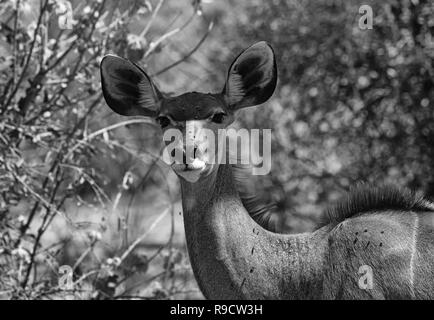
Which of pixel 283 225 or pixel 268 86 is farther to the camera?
pixel 283 225

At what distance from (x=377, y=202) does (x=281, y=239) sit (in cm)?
38

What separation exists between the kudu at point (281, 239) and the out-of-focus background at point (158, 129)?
35 centimetres

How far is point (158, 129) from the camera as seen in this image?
5.85 meters

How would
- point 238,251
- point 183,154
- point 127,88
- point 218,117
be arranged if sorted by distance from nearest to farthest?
1. point 183,154
2. point 238,251
3. point 218,117
4. point 127,88

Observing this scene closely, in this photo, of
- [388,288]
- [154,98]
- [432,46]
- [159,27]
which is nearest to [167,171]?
[159,27]

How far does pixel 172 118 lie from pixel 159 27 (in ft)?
23.0

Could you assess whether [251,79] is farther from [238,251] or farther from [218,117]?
[238,251]

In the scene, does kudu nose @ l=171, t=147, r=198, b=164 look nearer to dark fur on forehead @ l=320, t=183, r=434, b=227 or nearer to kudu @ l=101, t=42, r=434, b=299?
kudu @ l=101, t=42, r=434, b=299

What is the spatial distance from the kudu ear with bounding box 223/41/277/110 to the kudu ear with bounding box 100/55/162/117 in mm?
291

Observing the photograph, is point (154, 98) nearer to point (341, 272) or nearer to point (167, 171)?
point (341, 272)

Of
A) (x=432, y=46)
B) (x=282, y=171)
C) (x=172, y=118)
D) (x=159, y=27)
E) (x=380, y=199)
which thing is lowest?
(x=380, y=199)

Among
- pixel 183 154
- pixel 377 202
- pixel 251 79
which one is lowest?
pixel 377 202

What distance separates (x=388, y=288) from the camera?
3.61 m

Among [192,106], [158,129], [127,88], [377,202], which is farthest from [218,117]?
[158,129]
